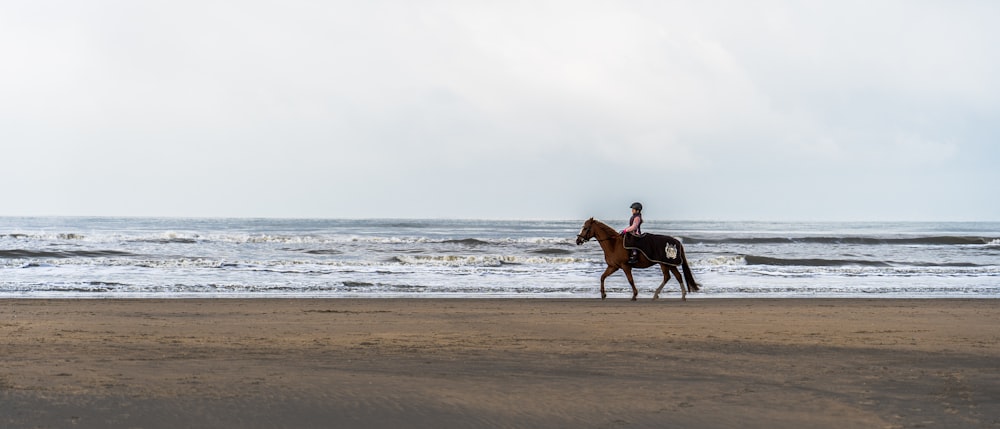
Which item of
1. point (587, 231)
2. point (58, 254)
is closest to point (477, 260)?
point (587, 231)

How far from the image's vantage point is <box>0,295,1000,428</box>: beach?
5.03 m

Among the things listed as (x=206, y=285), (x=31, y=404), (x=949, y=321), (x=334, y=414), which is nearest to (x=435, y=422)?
(x=334, y=414)

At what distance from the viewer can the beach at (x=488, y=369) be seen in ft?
16.5

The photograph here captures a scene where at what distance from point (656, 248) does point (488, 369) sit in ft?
30.9

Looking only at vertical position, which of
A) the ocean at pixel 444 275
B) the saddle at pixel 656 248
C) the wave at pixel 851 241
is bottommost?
the ocean at pixel 444 275

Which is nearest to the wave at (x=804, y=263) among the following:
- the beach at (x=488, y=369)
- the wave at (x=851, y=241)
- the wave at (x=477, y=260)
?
the wave at (x=477, y=260)

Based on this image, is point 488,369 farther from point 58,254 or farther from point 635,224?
point 58,254

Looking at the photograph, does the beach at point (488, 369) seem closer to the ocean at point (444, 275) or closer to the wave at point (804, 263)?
the ocean at point (444, 275)

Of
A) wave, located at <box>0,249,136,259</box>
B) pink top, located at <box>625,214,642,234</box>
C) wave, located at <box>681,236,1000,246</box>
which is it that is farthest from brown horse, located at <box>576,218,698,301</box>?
wave, located at <box>681,236,1000,246</box>

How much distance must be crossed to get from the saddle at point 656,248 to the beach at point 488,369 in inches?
156

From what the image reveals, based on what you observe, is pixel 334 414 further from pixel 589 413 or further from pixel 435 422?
pixel 589 413

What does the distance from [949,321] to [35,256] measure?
23.7 metres

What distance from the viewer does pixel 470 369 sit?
664 centimetres

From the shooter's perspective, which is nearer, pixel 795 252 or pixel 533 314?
pixel 533 314
